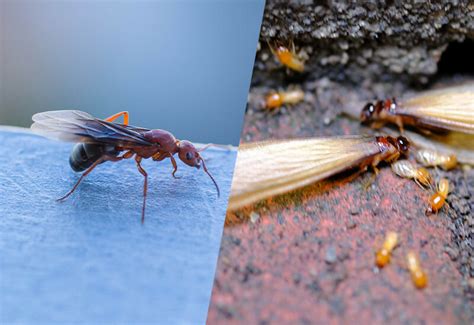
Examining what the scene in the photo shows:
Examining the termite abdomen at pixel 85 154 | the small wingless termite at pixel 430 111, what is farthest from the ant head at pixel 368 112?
the termite abdomen at pixel 85 154

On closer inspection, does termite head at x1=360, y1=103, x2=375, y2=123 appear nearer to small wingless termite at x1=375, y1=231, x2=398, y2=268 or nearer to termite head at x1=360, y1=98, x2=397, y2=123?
termite head at x1=360, y1=98, x2=397, y2=123

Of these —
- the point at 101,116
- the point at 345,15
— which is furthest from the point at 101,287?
the point at 345,15

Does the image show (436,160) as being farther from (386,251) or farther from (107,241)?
(107,241)

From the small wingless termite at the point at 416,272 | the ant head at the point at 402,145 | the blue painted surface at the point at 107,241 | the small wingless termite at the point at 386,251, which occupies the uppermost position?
the ant head at the point at 402,145

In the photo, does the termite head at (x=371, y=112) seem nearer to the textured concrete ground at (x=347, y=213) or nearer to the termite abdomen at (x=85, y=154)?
the textured concrete ground at (x=347, y=213)

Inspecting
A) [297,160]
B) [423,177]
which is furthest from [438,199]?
[297,160]

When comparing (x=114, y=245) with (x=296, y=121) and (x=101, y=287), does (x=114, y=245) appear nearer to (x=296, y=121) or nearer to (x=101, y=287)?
(x=101, y=287)
